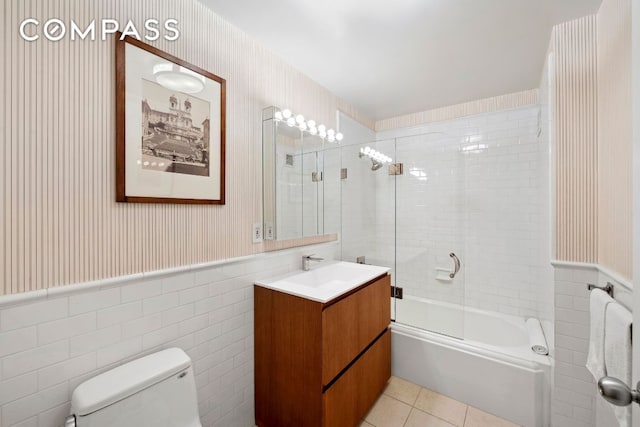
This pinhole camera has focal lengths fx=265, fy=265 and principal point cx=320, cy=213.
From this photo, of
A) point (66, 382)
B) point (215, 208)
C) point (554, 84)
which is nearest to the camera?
point (66, 382)

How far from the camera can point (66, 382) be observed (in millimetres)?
1014

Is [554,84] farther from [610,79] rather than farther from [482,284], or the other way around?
[482,284]

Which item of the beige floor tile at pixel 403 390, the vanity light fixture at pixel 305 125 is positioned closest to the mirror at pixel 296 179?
the vanity light fixture at pixel 305 125

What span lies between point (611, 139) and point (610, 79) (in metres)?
0.30

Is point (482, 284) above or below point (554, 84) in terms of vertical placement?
below

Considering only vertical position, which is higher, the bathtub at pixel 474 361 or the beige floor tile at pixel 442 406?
the bathtub at pixel 474 361

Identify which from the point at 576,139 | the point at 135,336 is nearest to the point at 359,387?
the point at 135,336

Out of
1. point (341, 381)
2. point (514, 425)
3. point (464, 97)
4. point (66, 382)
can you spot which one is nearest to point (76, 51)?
Answer: point (66, 382)

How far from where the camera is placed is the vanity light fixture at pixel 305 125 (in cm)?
186

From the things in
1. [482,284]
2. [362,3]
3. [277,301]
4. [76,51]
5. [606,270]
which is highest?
[362,3]

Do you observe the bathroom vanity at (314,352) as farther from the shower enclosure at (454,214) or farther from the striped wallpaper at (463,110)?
the striped wallpaper at (463,110)

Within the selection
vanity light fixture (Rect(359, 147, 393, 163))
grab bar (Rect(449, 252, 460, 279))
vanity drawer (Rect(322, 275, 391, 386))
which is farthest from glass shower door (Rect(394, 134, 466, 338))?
vanity drawer (Rect(322, 275, 391, 386))

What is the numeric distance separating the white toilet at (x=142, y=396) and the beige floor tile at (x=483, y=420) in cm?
174

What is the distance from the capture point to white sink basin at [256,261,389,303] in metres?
1.51
